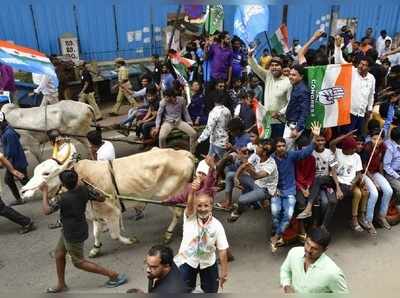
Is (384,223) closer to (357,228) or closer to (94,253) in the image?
(357,228)

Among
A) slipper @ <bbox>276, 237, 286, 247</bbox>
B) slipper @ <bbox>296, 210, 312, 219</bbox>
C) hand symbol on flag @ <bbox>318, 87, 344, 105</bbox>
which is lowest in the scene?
slipper @ <bbox>276, 237, 286, 247</bbox>

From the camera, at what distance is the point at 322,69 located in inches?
234

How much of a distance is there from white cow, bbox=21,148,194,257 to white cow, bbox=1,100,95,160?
7.26ft

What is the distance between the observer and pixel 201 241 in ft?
13.3

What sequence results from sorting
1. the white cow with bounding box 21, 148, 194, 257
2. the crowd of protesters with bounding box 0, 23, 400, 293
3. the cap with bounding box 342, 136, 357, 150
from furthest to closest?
the cap with bounding box 342, 136, 357, 150 < the white cow with bounding box 21, 148, 194, 257 < the crowd of protesters with bounding box 0, 23, 400, 293

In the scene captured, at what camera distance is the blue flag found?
26.1 ft

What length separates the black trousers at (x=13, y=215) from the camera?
5.95 meters

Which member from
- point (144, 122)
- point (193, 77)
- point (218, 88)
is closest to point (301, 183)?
point (218, 88)

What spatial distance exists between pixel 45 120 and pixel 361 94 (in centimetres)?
511

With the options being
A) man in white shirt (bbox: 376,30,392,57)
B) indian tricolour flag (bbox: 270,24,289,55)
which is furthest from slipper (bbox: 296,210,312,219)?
man in white shirt (bbox: 376,30,392,57)

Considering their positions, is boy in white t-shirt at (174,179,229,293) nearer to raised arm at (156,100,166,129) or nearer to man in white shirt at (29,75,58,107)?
raised arm at (156,100,166,129)

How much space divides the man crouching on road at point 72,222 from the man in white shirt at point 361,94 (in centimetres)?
399

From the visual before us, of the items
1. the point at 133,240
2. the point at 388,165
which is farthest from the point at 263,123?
the point at 133,240

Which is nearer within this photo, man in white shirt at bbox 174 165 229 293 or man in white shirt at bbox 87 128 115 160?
man in white shirt at bbox 174 165 229 293
